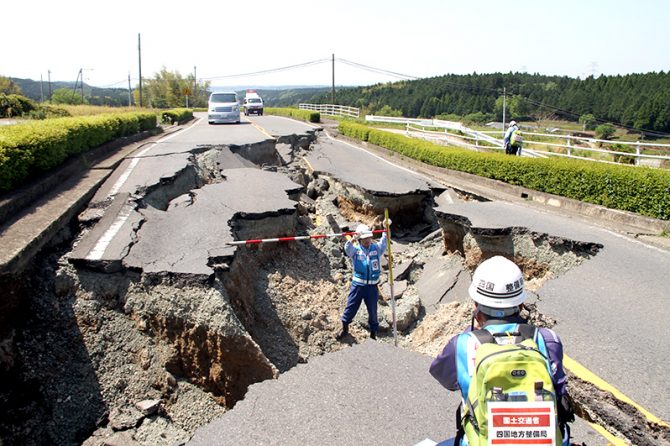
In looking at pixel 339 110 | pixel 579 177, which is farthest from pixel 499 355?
pixel 339 110

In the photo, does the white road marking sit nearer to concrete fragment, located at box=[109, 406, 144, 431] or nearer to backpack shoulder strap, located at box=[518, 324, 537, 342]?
concrete fragment, located at box=[109, 406, 144, 431]

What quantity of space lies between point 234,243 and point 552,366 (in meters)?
5.06

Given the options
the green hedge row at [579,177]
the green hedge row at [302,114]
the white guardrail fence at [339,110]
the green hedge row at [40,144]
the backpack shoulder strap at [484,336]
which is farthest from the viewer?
the white guardrail fence at [339,110]

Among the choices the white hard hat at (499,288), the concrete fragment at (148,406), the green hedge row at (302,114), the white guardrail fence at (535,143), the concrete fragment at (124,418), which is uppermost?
the green hedge row at (302,114)

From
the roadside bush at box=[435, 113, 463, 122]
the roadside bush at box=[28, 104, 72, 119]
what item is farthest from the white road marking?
the roadside bush at box=[435, 113, 463, 122]

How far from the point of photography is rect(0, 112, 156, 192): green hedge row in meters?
7.78

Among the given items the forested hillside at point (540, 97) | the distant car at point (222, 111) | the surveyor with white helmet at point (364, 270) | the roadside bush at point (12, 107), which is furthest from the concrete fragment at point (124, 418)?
the forested hillside at point (540, 97)

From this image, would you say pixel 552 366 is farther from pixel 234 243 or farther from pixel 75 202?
pixel 75 202

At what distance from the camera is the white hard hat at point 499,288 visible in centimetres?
268

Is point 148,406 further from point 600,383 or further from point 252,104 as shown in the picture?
point 252,104

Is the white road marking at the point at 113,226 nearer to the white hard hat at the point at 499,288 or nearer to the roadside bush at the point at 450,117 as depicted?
the white hard hat at the point at 499,288

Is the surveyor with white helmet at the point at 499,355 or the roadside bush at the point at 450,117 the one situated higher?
the roadside bush at the point at 450,117

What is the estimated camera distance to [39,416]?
16.7ft

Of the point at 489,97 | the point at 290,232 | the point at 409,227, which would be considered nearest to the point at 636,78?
the point at 489,97
